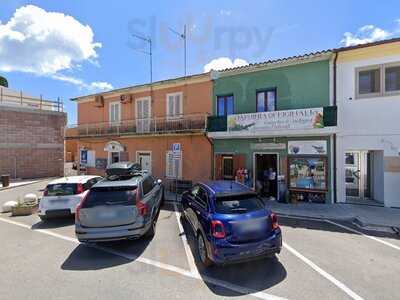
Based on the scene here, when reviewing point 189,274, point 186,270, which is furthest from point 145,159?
point 189,274

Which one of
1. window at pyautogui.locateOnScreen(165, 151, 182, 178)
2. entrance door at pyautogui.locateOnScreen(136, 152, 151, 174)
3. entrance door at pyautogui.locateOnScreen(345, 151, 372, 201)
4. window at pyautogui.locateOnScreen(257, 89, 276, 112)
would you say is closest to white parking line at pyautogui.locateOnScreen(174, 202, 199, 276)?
window at pyautogui.locateOnScreen(165, 151, 182, 178)

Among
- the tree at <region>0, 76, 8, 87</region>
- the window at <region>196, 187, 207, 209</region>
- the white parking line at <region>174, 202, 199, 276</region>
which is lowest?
the white parking line at <region>174, 202, 199, 276</region>

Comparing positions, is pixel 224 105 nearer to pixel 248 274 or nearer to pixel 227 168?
pixel 227 168

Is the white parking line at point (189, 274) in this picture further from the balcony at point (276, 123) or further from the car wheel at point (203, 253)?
the balcony at point (276, 123)

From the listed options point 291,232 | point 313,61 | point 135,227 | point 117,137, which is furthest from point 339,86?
point 117,137

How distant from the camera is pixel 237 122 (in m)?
12.3

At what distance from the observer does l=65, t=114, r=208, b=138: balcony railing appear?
14.3m

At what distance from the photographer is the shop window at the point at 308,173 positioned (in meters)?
11.1

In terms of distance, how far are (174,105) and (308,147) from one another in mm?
8080

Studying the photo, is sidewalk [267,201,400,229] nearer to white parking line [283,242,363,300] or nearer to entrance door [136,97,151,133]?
white parking line [283,242,363,300]

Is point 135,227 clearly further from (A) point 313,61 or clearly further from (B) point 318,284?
(A) point 313,61

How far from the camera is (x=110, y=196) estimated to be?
254 inches

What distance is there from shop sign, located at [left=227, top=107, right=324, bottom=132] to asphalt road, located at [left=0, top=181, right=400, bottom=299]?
4.76 meters

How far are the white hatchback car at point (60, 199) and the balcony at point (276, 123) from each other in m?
6.88
